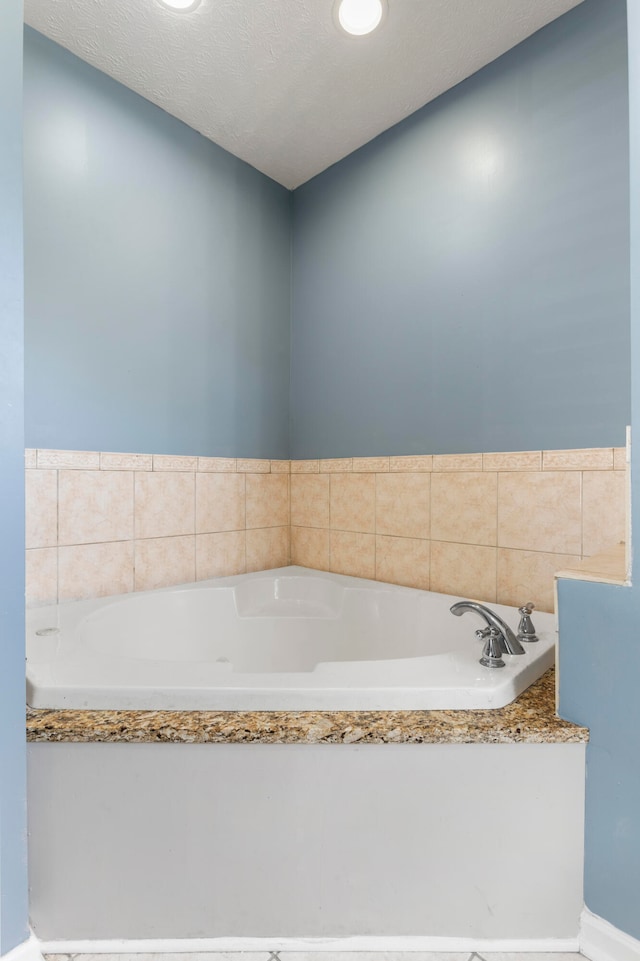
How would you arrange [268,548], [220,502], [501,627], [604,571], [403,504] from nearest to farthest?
1. [604,571]
2. [501,627]
3. [403,504]
4. [220,502]
5. [268,548]

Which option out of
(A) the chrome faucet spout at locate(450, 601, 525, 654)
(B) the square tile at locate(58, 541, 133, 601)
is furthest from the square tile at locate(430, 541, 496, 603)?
(B) the square tile at locate(58, 541, 133, 601)

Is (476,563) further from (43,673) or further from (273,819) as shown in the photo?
(43,673)

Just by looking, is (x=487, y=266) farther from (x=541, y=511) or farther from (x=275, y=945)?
(x=275, y=945)

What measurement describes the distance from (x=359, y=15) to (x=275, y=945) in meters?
2.57

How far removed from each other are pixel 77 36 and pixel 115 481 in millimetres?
1549

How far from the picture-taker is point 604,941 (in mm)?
985

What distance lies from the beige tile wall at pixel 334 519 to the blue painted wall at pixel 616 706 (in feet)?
1.87

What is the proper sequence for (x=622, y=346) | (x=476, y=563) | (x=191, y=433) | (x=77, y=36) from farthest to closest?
(x=191, y=433)
(x=476, y=563)
(x=77, y=36)
(x=622, y=346)

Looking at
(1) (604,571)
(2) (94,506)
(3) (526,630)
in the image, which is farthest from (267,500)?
(1) (604,571)

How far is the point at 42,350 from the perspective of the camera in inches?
64.8

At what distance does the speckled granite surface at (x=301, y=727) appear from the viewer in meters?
0.93

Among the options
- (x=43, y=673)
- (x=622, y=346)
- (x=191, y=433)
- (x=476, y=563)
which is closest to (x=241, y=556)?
(x=191, y=433)

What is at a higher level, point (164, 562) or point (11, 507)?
point (11, 507)

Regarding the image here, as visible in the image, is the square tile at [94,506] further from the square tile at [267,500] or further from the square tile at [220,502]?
the square tile at [267,500]
